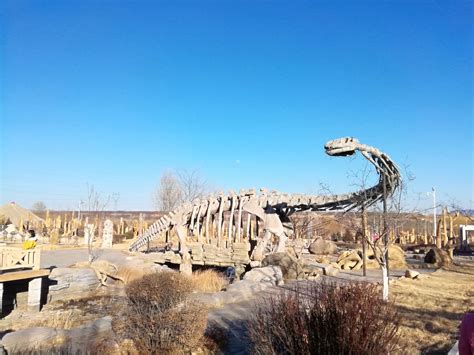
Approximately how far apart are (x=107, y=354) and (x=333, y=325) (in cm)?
352

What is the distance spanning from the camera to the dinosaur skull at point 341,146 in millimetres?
11859

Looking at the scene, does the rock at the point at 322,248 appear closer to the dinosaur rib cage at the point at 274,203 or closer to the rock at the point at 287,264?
the dinosaur rib cage at the point at 274,203

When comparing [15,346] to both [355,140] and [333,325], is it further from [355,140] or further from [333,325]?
[355,140]

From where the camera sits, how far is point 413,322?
8.38m

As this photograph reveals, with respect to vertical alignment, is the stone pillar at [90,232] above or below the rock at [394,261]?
above

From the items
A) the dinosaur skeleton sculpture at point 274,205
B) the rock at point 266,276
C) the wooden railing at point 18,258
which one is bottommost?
the rock at point 266,276

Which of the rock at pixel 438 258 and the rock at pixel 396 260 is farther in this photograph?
the rock at pixel 438 258

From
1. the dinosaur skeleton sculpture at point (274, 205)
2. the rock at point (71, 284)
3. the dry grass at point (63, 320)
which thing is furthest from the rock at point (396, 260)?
the dry grass at point (63, 320)

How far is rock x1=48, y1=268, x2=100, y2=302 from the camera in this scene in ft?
49.9

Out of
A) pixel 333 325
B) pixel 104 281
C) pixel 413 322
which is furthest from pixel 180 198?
pixel 333 325

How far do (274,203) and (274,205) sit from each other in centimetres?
8

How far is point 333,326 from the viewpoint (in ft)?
15.9

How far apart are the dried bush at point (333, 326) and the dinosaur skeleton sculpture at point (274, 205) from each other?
24.1 ft

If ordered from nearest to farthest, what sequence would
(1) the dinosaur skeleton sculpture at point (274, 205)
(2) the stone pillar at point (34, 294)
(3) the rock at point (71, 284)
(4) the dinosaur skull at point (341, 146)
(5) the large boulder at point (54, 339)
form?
(5) the large boulder at point (54, 339) < (4) the dinosaur skull at point (341, 146) < (1) the dinosaur skeleton sculpture at point (274, 205) < (2) the stone pillar at point (34, 294) < (3) the rock at point (71, 284)
